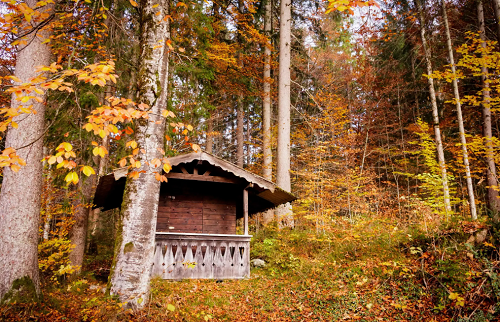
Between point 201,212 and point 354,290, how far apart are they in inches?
232

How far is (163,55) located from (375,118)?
19.4 m

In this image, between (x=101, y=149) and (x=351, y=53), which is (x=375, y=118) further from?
(x=101, y=149)

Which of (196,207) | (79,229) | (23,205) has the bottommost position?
(79,229)

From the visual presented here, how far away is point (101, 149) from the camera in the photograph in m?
3.36

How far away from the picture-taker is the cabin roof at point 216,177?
30.1 feet

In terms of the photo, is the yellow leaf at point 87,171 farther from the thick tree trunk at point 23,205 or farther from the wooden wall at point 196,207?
the wooden wall at point 196,207

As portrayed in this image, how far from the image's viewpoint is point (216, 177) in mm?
10000

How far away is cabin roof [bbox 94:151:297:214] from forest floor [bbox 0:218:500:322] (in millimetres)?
2645

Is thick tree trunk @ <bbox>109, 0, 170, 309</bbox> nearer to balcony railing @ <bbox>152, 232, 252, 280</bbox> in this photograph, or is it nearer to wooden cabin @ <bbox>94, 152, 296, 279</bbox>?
wooden cabin @ <bbox>94, 152, 296, 279</bbox>

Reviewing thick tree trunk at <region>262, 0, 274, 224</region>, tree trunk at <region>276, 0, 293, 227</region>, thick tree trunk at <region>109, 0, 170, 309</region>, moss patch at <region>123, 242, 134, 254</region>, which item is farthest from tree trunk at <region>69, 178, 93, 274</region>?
thick tree trunk at <region>262, 0, 274, 224</region>

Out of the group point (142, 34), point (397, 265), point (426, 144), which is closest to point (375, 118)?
point (426, 144)

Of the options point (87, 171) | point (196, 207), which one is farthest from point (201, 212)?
point (87, 171)

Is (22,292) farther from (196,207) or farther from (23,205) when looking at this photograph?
(196,207)

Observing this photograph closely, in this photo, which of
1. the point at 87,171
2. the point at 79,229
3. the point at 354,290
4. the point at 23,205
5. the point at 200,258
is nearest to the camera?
the point at 87,171
